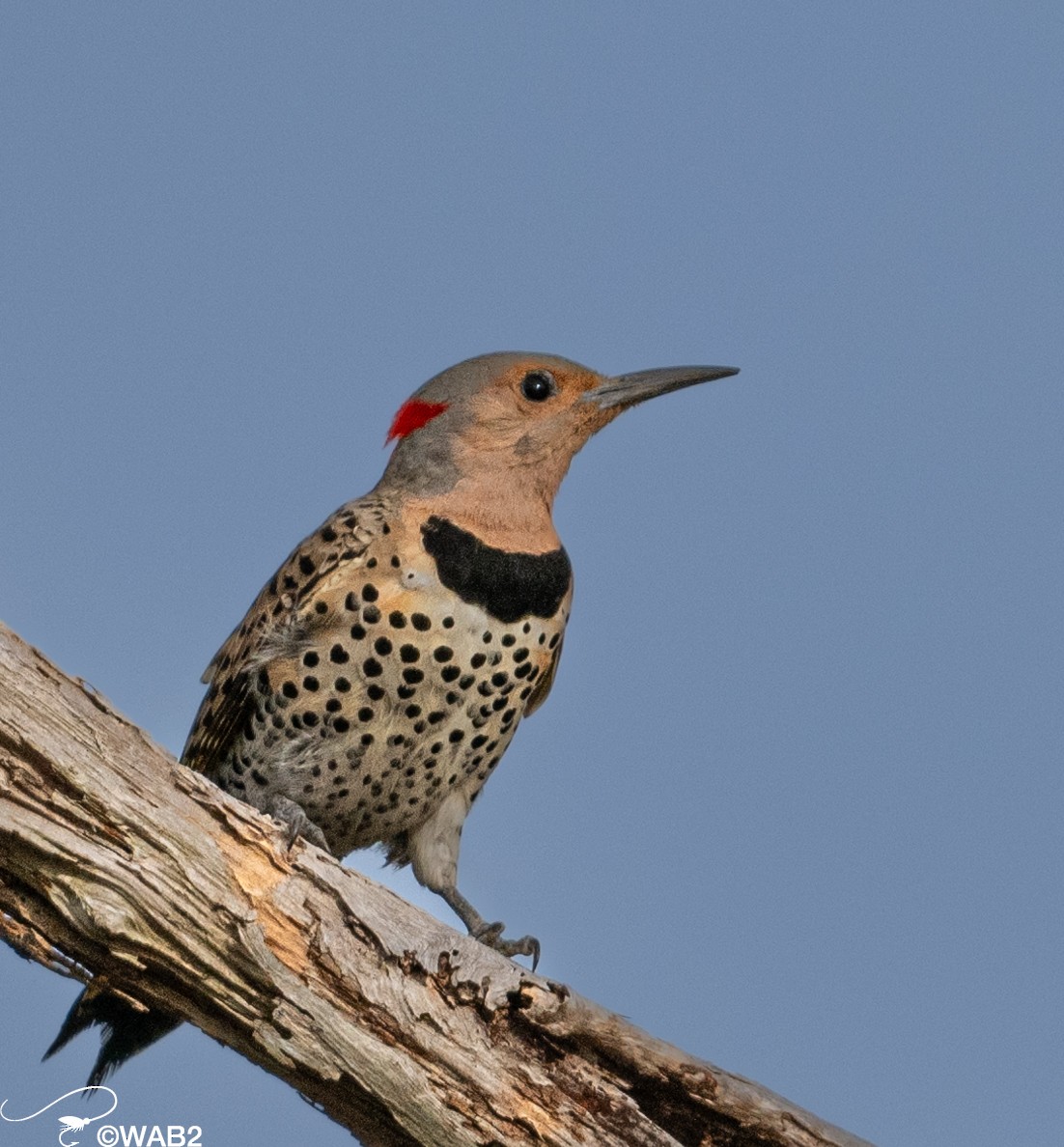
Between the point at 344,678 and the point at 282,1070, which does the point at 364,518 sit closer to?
the point at 344,678

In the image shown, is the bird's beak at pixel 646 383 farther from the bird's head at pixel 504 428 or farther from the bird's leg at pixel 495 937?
the bird's leg at pixel 495 937

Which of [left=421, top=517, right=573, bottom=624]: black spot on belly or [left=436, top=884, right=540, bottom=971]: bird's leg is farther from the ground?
[left=421, top=517, right=573, bottom=624]: black spot on belly

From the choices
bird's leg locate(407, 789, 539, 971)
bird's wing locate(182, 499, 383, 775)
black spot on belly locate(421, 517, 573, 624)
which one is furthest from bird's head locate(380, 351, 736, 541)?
bird's leg locate(407, 789, 539, 971)

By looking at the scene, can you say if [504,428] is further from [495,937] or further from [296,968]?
[296,968]

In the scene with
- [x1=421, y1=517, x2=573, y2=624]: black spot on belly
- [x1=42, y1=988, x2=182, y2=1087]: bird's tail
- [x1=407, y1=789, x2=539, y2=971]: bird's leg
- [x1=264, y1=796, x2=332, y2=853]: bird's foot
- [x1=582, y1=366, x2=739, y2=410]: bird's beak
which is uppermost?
[x1=582, y1=366, x2=739, y2=410]: bird's beak

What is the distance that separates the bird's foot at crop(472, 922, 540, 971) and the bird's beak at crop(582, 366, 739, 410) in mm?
1883

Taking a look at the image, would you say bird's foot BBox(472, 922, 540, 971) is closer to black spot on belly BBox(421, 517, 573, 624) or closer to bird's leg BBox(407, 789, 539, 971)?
bird's leg BBox(407, 789, 539, 971)

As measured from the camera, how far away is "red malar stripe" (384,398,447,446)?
561 cm

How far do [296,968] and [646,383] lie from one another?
2.63 m

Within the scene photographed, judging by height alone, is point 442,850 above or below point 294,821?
above

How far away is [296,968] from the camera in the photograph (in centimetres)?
403

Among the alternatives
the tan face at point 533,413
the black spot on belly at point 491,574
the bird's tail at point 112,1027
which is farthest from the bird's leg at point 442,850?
the tan face at point 533,413

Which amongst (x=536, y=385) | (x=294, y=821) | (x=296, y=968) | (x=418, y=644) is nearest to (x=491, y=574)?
(x=418, y=644)

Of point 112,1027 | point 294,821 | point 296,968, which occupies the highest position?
point 294,821
